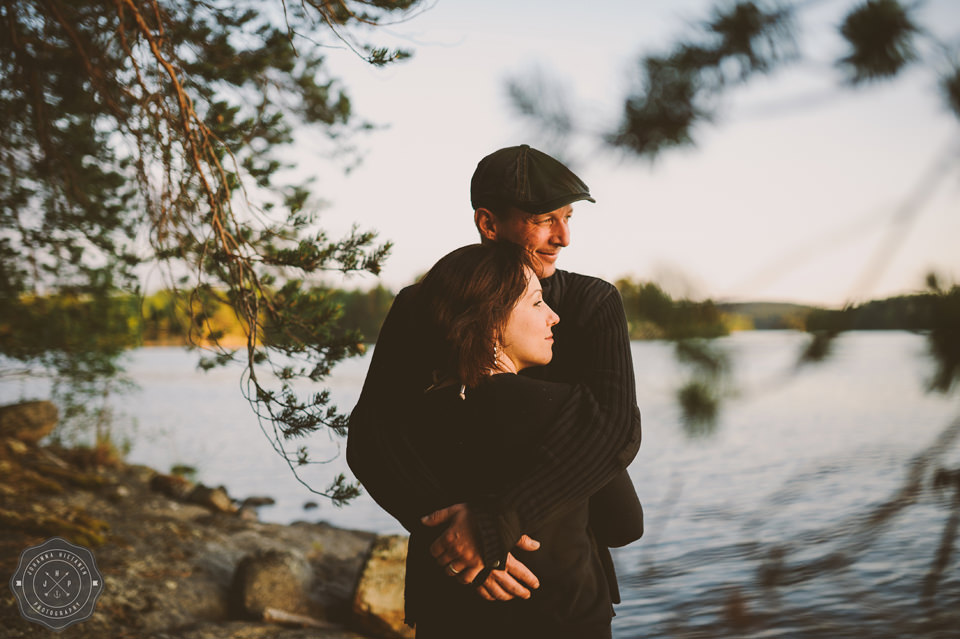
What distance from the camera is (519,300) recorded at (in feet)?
5.43

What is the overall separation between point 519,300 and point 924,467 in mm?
818

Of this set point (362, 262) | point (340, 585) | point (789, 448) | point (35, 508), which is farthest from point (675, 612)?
point (789, 448)

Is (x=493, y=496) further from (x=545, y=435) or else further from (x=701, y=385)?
(x=701, y=385)

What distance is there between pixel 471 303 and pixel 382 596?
4746 mm

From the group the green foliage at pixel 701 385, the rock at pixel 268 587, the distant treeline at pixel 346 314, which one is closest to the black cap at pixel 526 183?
the green foliage at pixel 701 385

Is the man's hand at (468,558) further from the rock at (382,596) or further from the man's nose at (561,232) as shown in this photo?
the rock at (382,596)

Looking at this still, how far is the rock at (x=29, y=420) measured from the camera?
37.0 ft

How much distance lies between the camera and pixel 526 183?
1751 mm

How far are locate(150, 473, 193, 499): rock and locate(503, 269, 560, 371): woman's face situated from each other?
11.1 m

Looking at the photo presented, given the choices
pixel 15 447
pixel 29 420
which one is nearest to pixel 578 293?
pixel 15 447

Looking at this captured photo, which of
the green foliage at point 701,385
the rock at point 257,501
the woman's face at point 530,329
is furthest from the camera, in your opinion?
the rock at point 257,501

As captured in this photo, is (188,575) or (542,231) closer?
(542,231)

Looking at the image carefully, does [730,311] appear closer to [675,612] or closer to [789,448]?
[675,612]

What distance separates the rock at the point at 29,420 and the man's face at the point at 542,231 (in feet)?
38.3
